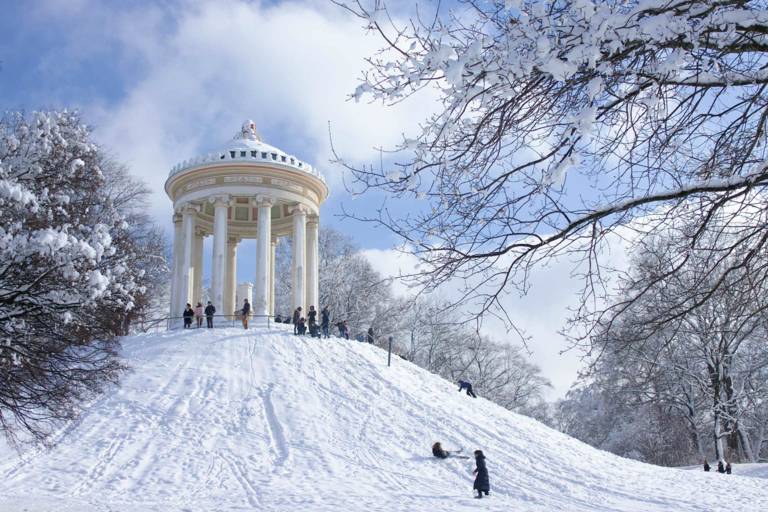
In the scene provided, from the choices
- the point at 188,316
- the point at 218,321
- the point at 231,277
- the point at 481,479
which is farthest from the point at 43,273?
the point at 231,277

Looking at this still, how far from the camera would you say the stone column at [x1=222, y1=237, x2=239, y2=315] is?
31172 mm

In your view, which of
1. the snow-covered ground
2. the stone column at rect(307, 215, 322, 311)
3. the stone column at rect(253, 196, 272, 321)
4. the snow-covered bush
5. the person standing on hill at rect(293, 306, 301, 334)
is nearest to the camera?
the snow-covered bush

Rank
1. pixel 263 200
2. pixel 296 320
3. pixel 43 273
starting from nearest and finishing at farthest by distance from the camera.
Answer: pixel 43 273, pixel 296 320, pixel 263 200

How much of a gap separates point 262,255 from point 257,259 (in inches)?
10.3

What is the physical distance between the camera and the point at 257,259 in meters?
29.2

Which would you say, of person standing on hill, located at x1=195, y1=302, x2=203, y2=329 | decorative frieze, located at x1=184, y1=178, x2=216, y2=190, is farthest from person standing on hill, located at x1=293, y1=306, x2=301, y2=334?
decorative frieze, located at x1=184, y1=178, x2=216, y2=190

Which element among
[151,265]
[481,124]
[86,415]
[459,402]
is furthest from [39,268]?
[151,265]

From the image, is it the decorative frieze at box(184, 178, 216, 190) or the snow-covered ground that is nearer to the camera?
the snow-covered ground

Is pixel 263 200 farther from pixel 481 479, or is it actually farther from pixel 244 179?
pixel 481 479

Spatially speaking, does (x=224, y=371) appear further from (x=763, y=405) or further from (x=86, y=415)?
(x=763, y=405)

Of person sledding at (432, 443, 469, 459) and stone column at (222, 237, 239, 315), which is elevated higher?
stone column at (222, 237, 239, 315)

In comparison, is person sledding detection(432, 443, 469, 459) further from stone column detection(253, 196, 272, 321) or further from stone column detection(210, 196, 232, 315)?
stone column detection(210, 196, 232, 315)

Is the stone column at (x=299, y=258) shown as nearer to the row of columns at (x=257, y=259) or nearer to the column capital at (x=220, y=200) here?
the row of columns at (x=257, y=259)

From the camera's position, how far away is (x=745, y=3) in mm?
5199
